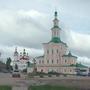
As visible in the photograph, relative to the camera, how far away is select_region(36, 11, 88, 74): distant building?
98.8 meters

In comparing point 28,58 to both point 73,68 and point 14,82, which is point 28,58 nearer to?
point 73,68

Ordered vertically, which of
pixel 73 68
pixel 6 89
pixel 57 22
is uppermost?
pixel 57 22

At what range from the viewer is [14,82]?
156ft

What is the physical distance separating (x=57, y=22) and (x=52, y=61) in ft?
36.5

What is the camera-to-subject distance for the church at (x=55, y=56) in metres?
98.8

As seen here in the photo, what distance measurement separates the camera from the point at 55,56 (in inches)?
3967

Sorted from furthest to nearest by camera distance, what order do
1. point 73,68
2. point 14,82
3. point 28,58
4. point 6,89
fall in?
point 28,58
point 73,68
point 14,82
point 6,89

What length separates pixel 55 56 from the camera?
331 feet

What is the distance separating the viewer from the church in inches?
3888

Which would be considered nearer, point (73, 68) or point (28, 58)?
point (73, 68)

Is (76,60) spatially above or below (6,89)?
above

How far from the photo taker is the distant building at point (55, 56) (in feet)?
324

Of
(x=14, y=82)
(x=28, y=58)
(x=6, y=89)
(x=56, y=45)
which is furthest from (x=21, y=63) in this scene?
(x=6, y=89)

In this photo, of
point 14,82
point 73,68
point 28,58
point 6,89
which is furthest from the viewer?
point 28,58
